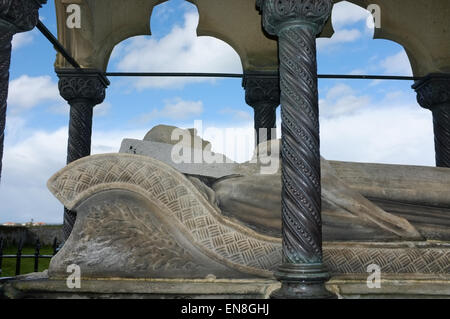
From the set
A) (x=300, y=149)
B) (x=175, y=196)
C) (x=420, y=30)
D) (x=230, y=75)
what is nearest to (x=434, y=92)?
(x=420, y=30)

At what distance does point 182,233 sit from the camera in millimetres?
2461

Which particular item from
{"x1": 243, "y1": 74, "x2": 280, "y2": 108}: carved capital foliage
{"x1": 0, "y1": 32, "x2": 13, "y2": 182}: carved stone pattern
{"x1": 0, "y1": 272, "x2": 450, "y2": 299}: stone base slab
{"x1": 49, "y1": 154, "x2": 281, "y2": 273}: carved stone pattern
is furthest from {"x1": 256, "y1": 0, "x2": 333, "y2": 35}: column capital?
{"x1": 243, "y1": 74, "x2": 280, "y2": 108}: carved capital foliage

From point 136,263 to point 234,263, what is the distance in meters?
0.60

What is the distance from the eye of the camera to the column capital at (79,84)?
479cm

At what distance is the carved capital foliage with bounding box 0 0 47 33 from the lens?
95.1 inches

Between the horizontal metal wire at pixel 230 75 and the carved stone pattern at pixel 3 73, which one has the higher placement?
the horizontal metal wire at pixel 230 75

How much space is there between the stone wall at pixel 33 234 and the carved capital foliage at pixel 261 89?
29.1ft

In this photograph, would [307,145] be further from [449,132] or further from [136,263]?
[449,132]

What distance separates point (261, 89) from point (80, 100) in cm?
239

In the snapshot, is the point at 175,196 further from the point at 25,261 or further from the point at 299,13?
the point at 25,261

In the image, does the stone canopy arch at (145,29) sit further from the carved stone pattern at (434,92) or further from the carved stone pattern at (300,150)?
the carved stone pattern at (300,150)

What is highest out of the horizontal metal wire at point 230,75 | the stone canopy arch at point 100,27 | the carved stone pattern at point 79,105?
the stone canopy arch at point 100,27

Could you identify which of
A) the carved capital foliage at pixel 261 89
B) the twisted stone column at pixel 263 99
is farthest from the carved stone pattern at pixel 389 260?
the carved capital foliage at pixel 261 89
